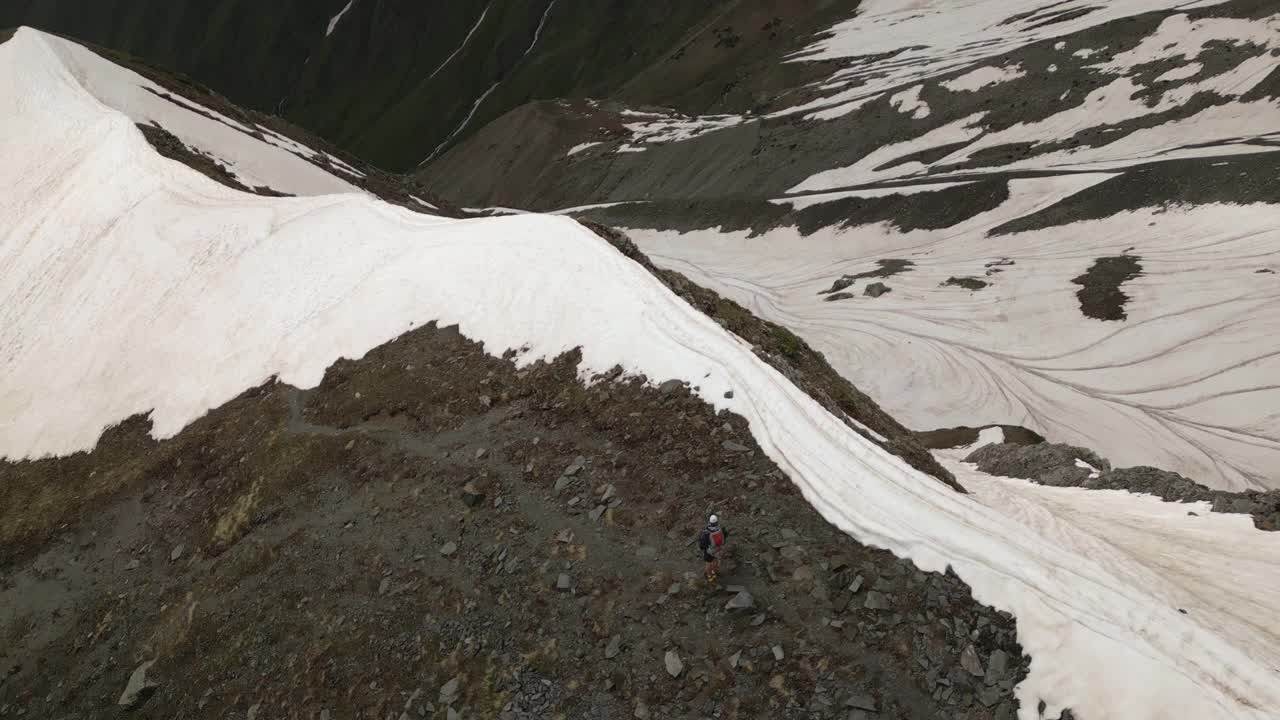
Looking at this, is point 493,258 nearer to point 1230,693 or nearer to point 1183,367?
point 1230,693

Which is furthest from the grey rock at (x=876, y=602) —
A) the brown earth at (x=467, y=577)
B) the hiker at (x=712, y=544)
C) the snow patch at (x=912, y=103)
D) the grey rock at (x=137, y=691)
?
the snow patch at (x=912, y=103)

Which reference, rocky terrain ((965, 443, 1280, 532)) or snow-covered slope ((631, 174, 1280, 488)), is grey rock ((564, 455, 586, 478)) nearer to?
rocky terrain ((965, 443, 1280, 532))

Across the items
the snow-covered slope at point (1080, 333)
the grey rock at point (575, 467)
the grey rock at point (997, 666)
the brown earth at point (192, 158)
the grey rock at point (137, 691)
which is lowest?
the snow-covered slope at point (1080, 333)

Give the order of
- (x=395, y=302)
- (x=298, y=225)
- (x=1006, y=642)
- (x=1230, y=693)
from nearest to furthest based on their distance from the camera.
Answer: (x=1230, y=693)
(x=1006, y=642)
(x=395, y=302)
(x=298, y=225)

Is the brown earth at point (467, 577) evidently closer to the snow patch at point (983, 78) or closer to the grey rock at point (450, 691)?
the grey rock at point (450, 691)

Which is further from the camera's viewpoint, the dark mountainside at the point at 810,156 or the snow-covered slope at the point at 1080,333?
the dark mountainside at the point at 810,156

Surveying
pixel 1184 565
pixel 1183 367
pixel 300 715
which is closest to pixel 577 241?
pixel 300 715

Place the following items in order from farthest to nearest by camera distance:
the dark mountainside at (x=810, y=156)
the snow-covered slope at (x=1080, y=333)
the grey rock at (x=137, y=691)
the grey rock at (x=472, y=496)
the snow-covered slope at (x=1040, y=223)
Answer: the dark mountainside at (x=810, y=156)
the snow-covered slope at (x=1040, y=223)
the snow-covered slope at (x=1080, y=333)
the grey rock at (x=137, y=691)
the grey rock at (x=472, y=496)

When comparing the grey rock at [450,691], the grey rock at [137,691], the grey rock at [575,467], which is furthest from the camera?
the grey rock at [137,691]

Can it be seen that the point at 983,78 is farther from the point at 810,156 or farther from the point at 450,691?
the point at 450,691
